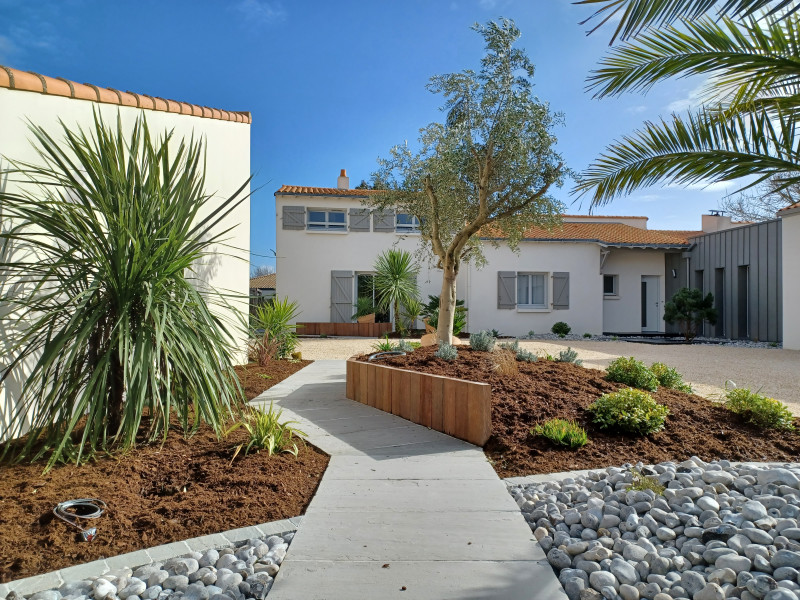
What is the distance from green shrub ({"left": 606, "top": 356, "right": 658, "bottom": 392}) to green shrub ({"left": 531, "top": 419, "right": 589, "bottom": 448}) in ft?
5.74

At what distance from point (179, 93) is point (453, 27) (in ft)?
11.1

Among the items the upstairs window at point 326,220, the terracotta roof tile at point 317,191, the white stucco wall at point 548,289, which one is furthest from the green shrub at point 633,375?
the upstairs window at point 326,220

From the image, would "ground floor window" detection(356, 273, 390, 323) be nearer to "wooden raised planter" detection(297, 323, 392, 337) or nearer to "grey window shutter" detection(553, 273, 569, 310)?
"wooden raised planter" detection(297, 323, 392, 337)

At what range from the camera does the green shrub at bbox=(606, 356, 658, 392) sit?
5.15 meters

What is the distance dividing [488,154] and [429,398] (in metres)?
3.62

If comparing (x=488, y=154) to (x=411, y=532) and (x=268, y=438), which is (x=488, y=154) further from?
(x=411, y=532)

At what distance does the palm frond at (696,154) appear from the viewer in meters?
3.50

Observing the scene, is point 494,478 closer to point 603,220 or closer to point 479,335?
point 479,335

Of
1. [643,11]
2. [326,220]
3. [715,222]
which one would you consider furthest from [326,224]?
[715,222]

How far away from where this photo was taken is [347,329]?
15609mm

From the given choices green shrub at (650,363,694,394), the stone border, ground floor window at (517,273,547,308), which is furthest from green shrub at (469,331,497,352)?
ground floor window at (517,273,547,308)

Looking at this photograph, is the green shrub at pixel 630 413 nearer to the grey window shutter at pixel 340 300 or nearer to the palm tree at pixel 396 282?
the palm tree at pixel 396 282

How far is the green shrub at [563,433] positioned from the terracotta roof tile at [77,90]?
463 centimetres

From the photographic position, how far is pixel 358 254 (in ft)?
52.5
